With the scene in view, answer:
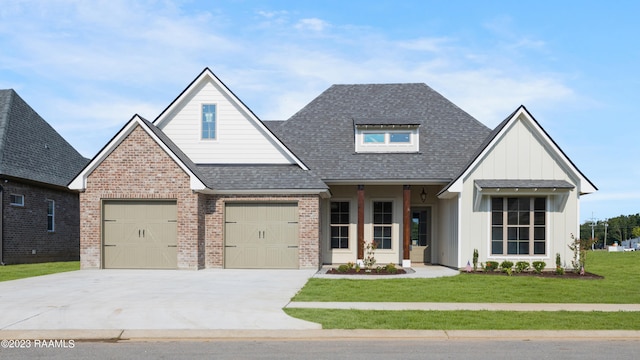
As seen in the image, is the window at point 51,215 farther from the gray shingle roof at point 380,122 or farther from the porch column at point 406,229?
the porch column at point 406,229

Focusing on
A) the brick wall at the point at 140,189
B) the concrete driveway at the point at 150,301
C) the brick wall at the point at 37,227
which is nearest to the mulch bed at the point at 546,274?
the concrete driveway at the point at 150,301

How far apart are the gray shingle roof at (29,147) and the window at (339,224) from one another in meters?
14.0

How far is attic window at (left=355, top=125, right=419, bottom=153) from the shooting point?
24500 millimetres

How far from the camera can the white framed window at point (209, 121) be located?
74.4 ft

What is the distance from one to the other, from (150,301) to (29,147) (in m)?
19.2

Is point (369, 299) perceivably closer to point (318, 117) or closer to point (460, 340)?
point (460, 340)

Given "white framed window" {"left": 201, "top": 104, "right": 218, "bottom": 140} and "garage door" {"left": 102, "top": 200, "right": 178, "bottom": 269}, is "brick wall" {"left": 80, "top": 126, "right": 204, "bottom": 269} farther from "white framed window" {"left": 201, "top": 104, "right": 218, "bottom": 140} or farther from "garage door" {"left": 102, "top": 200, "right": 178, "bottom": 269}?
"white framed window" {"left": 201, "top": 104, "right": 218, "bottom": 140}

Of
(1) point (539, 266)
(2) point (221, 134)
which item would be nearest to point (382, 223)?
(1) point (539, 266)

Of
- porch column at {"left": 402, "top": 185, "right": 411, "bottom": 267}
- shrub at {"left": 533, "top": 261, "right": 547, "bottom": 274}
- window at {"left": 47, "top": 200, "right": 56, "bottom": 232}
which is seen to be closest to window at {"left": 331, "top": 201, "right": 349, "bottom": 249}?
porch column at {"left": 402, "top": 185, "right": 411, "bottom": 267}

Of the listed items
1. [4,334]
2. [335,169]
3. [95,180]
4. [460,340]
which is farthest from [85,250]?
[460,340]

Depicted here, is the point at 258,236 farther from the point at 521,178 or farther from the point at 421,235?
the point at 521,178

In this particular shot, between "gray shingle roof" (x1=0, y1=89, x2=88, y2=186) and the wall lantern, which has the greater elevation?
"gray shingle roof" (x1=0, y1=89, x2=88, y2=186)

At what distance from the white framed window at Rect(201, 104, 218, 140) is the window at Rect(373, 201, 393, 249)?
763 centimetres

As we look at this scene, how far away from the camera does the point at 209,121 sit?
2277 cm
